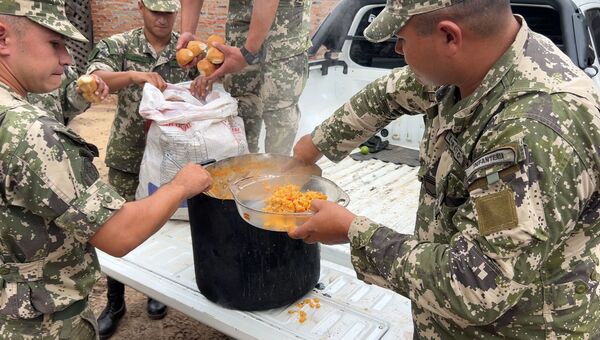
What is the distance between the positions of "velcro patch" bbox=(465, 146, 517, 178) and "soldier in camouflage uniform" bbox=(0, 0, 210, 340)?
0.96 m

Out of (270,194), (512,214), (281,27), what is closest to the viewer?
(512,214)

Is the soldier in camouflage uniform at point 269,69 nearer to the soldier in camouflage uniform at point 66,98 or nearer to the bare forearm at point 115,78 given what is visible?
the bare forearm at point 115,78

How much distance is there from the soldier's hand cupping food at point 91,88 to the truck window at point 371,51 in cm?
268

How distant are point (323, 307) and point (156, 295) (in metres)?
0.81

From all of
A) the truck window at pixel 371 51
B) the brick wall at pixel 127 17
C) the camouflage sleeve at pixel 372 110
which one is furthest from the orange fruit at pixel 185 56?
the brick wall at pixel 127 17

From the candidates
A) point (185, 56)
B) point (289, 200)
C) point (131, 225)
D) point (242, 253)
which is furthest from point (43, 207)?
point (185, 56)

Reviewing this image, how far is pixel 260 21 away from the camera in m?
2.71

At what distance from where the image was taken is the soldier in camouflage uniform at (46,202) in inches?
54.5

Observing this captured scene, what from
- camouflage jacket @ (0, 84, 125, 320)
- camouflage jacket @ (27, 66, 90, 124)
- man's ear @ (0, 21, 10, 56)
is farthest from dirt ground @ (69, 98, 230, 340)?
man's ear @ (0, 21, 10, 56)

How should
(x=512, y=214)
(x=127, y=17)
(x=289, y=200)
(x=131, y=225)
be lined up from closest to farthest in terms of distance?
(x=512, y=214) < (x=131, y=225) < (x=289, y=200) < (x=127, y=17)

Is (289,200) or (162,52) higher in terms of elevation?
(162,52)

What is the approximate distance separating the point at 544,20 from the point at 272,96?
7.38 feet

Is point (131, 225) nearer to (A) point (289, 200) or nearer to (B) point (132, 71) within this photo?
(A) point (289, 200)

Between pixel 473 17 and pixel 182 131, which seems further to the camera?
pixel 182 131
